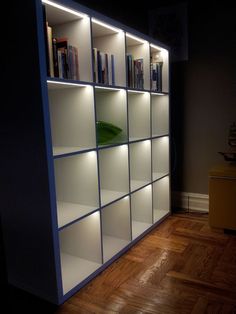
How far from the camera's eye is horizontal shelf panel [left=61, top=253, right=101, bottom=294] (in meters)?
1.89

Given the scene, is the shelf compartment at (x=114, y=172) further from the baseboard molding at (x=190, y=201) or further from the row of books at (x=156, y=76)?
the baseboard molding at (x=190, y=201)

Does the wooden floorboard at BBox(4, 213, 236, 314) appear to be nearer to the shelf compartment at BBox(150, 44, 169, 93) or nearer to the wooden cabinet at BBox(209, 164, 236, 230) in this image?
the wooden cabinet at BBox(209, 164, 236, 230)

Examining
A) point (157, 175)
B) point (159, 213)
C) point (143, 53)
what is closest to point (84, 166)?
point (157, 175)

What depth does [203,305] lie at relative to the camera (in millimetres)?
1699

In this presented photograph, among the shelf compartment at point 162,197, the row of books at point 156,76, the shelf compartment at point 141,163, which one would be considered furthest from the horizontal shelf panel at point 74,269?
the row of books at point 156,76

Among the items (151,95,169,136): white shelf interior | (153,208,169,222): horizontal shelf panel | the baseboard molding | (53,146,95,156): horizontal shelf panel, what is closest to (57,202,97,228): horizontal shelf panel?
(53,146,95,156): horizontal shelf panel

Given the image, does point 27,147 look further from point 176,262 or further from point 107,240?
point 176,262

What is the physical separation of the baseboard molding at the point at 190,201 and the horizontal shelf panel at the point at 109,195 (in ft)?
4.15

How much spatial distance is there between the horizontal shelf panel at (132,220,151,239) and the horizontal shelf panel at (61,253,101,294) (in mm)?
584

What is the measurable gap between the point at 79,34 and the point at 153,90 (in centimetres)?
106

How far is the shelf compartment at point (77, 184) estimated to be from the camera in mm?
1986

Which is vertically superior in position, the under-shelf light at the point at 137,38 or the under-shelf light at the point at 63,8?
the under-shelf light at the point at 63,8

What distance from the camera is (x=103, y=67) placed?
2053 mm

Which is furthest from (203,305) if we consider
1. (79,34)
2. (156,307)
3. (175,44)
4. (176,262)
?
(175,44)
